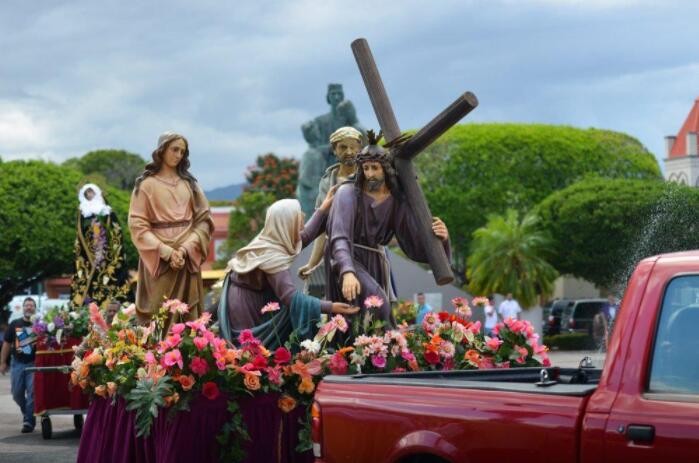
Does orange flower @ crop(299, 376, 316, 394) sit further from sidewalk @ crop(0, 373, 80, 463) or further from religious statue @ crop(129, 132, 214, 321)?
sidewalk @ crop(0, 373, 80, 463)

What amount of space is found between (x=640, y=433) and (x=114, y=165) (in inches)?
3483

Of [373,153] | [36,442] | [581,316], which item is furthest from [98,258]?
[581,316]

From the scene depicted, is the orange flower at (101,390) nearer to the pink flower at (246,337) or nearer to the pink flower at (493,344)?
the pink flower at (246,337)

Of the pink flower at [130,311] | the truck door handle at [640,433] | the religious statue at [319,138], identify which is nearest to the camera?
the truck door handle at [640,433]

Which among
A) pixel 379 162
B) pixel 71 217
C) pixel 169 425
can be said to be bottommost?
pixel 169 425

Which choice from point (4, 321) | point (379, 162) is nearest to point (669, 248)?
point (379, 162)

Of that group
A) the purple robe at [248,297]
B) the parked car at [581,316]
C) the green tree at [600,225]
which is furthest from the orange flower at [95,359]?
the green tree at [600,225]

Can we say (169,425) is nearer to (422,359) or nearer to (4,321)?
(422,359)

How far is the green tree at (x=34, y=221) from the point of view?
161 feet

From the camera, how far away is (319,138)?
37.4 meters

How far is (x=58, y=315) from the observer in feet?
49.1

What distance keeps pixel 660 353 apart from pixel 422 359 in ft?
13.1

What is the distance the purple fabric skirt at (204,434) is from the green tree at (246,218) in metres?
58.8

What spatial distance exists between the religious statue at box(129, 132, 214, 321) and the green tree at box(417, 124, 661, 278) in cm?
5215
